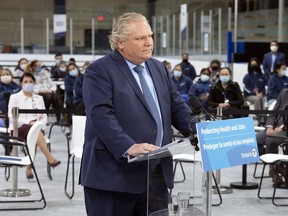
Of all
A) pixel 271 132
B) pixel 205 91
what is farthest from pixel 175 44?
pixel 271 132

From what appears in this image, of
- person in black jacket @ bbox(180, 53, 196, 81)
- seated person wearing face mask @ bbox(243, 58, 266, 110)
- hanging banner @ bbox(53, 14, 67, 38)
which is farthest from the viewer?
hanging banner @ bbox(53, 14, 67, 38)

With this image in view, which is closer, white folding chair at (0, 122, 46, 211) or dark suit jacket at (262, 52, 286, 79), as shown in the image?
white folding chair at (0, 122, 46, 211)

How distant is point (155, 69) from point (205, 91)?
951 centimetres

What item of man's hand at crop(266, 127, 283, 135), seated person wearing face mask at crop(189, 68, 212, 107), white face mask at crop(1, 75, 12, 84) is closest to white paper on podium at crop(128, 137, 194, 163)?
man's hand at crop(266, 127, 283, 135)

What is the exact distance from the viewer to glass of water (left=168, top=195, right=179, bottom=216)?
335cm

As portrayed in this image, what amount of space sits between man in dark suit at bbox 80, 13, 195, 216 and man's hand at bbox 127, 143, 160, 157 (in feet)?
0.09

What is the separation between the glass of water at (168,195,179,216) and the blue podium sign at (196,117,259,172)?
267 millimetres

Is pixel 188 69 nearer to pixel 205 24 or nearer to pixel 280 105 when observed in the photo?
pixel 205 24

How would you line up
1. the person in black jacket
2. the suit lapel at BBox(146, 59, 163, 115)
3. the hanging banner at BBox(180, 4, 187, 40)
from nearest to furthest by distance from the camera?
the suit lapel at BBox(146, 59, 163, 115), the person in black jacket, the hanging banner at BBox(180, 4, 187, 40)

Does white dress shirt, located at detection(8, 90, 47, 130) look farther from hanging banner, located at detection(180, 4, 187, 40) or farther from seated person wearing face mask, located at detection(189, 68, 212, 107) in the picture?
hanging banner, located at detection(180, 4, 187, 40)

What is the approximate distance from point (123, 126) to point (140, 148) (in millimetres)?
217

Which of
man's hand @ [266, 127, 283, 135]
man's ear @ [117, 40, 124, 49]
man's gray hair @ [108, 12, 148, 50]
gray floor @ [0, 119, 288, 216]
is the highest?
man's gray hair @ [108, 12, 148, 50]

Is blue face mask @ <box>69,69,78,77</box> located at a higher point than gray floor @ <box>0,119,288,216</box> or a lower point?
higher

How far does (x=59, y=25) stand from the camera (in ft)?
73.4
